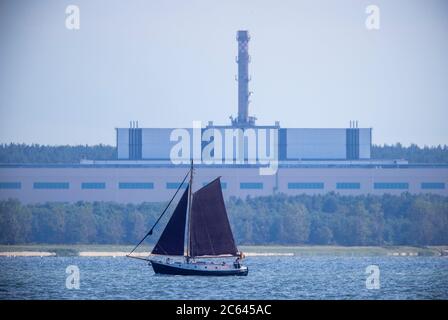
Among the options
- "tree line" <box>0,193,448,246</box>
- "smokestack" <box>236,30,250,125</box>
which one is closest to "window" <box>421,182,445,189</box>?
"tree line" <box>0,193,448,246</box>

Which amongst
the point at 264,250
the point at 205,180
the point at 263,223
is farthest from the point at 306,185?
the point at 264,250

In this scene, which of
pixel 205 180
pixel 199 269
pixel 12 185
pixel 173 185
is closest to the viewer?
pixel 199 269

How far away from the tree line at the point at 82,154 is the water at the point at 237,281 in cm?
5093

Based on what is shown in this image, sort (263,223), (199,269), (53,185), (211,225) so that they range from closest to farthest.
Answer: (211,225) → (199,269) → (263,223) → (53,185)

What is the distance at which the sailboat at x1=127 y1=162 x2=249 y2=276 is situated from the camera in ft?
369

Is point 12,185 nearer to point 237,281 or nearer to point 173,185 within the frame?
point 173,185

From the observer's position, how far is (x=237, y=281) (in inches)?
4284

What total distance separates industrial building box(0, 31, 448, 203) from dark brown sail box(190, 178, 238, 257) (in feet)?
167

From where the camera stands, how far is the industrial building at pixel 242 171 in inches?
6609

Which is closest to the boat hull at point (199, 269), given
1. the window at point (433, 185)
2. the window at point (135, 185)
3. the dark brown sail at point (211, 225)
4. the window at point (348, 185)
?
the dark brown sail at point (211, 225)

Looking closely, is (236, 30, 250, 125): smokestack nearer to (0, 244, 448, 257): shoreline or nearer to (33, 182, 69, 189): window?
(33, 182, 69, 189): window

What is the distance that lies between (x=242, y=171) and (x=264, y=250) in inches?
633

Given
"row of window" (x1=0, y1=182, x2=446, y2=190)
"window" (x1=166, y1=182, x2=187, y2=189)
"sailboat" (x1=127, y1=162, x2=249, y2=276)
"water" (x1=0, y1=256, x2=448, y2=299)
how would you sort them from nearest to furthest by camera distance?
"water" (x1=0, y1=256, x2=448, y2=299), "sailboat" (x1=127, y1=162, x2=249, y2=276), "window" (x1=166, y1=182, x2=187, y2=189), "row of window" (x1=0, y1=182, x2=446, y2=190)

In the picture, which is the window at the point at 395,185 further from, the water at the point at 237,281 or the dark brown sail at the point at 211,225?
the dark brown sail at the point at 211,225
